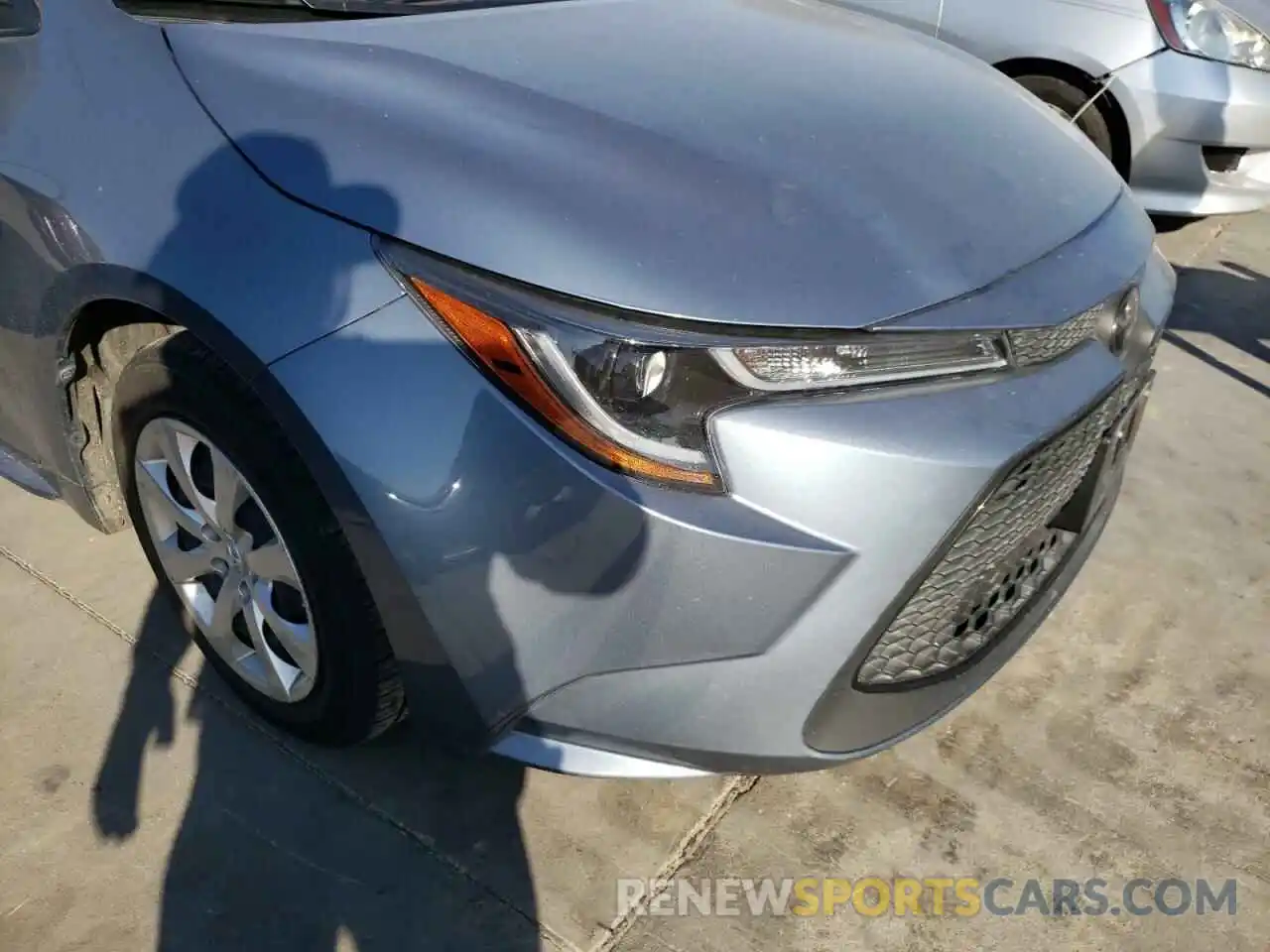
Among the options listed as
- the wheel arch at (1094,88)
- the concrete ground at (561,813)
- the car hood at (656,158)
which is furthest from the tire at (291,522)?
the wheel arch at (1094,88)

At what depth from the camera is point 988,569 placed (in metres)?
1.80

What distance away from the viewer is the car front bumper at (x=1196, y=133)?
393cm

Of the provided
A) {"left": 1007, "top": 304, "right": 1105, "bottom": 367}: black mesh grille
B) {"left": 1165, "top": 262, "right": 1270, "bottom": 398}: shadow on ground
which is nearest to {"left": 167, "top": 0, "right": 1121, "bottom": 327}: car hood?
{"left": 1007, "top": 304, "right": 1105, "bottom": 367}: black mesh grille

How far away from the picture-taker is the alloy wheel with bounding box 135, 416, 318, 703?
6.38 ft

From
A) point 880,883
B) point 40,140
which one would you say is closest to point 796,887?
point 880,883

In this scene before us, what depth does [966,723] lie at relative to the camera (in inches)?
91.7

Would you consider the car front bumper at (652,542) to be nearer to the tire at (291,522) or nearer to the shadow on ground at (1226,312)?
the tire at (291,522)

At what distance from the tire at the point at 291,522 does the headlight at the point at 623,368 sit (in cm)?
40

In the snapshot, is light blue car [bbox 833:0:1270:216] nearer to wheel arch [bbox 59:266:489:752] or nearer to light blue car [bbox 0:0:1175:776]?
light blue car [bbox 0:0:1175:776]

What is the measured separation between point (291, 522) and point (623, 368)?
2.05 feet

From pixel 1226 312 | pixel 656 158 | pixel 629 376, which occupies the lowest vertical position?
pixel 1226 312

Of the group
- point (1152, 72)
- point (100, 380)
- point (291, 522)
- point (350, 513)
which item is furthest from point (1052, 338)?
point (1152, 72)

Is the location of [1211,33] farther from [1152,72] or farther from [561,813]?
[561,813]

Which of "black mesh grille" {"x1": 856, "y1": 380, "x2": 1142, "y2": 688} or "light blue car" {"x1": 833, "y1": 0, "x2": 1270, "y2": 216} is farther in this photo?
"light blue car" {"x1": 833, "y1": 0, "x2": 1270, "y2": 216}
